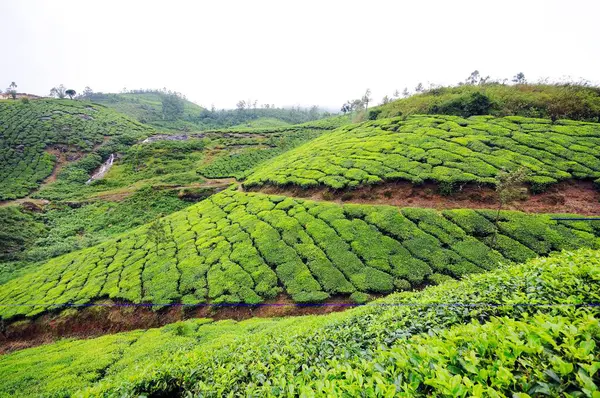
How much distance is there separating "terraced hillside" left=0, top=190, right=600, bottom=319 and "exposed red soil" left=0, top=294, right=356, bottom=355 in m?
0.43

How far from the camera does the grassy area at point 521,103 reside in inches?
859

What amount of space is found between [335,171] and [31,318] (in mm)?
22065

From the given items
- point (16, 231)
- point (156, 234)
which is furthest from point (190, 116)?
point (156, 234)

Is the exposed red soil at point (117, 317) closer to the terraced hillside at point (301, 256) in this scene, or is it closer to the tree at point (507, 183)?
the terraced hillside at point (301, 256)

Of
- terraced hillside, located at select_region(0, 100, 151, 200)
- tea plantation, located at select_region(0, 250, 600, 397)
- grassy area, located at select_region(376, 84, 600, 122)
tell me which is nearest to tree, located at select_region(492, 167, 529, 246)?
tea plantation, located at select_region(0, 250, 600, 397)

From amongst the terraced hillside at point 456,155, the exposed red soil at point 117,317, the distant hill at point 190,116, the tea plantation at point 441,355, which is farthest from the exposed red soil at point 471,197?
the distant hill at point 190,116

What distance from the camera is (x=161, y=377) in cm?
445

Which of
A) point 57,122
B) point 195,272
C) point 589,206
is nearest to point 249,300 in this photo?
point 195,272

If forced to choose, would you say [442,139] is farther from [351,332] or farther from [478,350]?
[478,350]

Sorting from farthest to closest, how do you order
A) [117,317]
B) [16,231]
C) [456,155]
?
1. [16,231]
2. [456,155]
3. [117,317]

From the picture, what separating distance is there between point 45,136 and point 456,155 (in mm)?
73850

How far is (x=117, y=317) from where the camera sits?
44.8 ft

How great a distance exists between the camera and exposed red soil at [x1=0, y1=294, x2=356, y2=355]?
11648 millimetres

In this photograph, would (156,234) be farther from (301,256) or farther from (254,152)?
(254,152)
